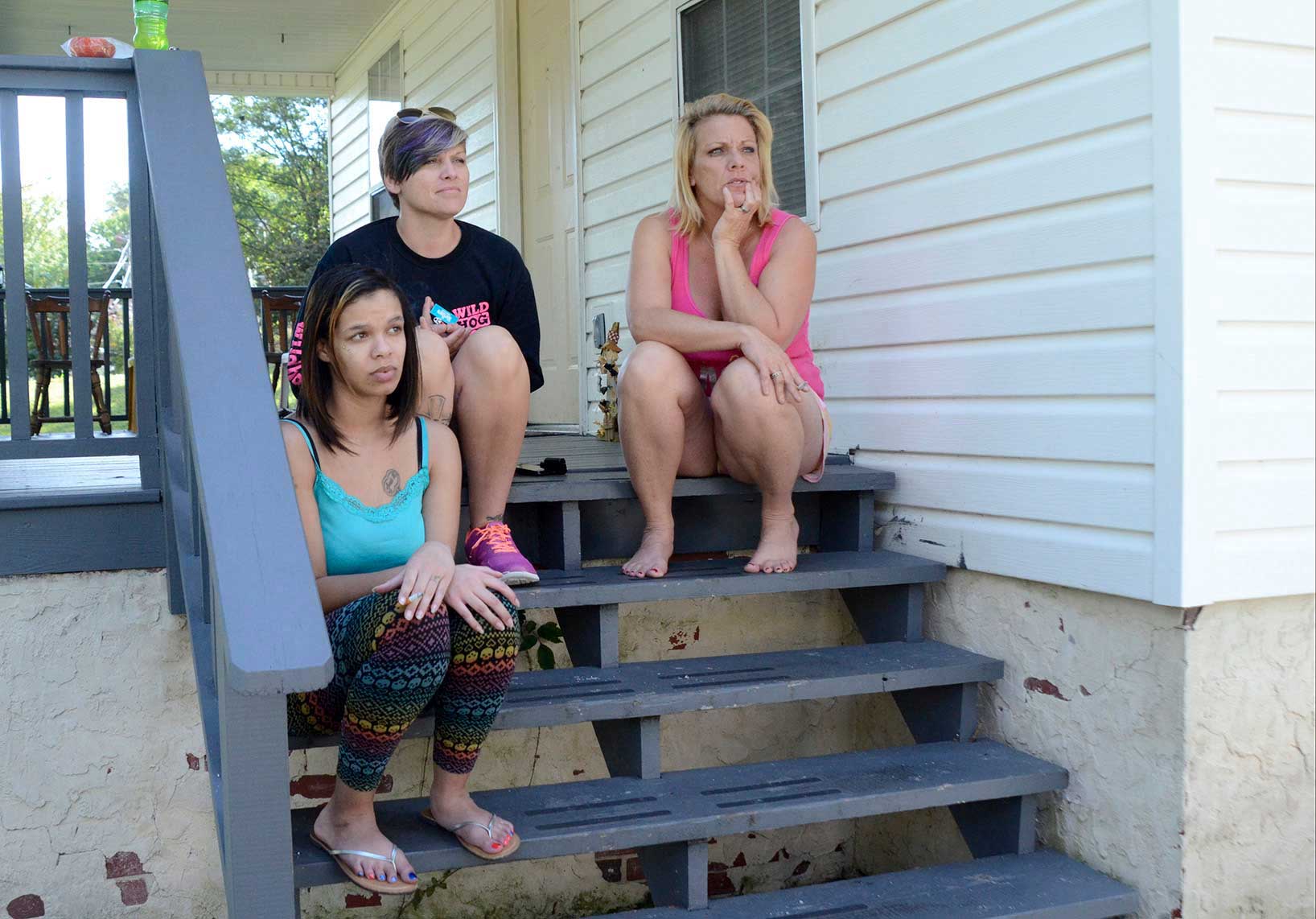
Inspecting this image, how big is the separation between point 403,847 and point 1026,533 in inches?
58.1

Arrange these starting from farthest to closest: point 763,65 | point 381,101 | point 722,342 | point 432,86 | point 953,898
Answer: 1. point 381,101
2. point 432,86
3. point 763,65
4. point 722,342
5. point 953,898

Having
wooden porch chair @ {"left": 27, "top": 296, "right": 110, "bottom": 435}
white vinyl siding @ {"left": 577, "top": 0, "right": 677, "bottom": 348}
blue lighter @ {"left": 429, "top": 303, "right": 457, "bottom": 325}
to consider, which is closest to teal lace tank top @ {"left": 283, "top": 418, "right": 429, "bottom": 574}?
blue lighter @ {"left": 429, "top": 303, "right": 457, "bottom": 325}

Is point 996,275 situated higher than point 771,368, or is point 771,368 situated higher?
point 996,275

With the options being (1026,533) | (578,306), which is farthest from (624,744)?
(578,306)

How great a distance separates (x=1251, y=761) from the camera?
7.50ft

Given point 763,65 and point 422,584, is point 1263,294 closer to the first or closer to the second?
point 422,584

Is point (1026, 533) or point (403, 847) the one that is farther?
point (1026, 533)

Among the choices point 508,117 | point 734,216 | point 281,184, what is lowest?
point 734,216

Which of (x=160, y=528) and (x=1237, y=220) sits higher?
(x=1237, y=220)

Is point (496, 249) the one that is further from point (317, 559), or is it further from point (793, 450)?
point (317, 559)

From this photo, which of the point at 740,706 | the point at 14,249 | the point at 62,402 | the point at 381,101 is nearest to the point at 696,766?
the point at 740,706

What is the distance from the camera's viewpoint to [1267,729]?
7.56ft

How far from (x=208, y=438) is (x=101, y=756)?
59.4 inches

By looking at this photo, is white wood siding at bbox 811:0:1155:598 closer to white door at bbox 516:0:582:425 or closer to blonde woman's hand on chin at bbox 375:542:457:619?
blonde woman's hand on chin at bbox 375:542:457:619
